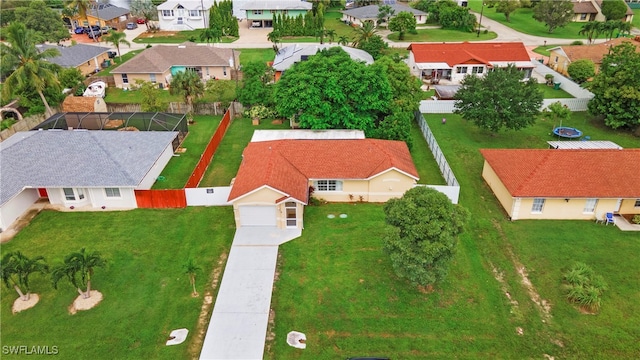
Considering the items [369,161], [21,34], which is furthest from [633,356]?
[21,34]

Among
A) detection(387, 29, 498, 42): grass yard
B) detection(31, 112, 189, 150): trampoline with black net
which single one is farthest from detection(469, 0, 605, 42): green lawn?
detection(31, 112, 189, 150): trampoline with black net

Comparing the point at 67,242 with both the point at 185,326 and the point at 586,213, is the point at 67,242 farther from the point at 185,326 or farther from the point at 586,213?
the point at 586,213

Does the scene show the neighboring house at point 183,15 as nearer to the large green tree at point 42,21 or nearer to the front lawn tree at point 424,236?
the large green tree at point 42,21

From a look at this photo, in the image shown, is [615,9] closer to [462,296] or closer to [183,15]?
[183,15]

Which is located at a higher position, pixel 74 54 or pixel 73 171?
pixel 74 54

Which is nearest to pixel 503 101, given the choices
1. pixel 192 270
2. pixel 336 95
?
pixel 336 95

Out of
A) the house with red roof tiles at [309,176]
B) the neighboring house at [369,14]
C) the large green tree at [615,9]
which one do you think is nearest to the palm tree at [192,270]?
the house with red roof tiles at [309,176]

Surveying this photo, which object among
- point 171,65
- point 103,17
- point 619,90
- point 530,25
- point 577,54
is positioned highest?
point 103,17
